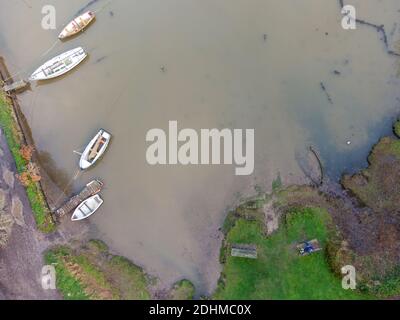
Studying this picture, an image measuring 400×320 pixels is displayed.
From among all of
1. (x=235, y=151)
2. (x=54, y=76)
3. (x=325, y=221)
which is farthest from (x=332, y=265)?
(x=54, y=76)

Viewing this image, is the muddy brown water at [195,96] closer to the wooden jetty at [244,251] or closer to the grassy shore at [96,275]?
the grassy shore at [96,275]

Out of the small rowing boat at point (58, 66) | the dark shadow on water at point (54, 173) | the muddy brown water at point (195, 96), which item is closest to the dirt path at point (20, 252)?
the dark shadow on water at point (54, 173)

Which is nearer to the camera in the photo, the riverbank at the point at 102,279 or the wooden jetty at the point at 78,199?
the riverbank at the point at 102,279

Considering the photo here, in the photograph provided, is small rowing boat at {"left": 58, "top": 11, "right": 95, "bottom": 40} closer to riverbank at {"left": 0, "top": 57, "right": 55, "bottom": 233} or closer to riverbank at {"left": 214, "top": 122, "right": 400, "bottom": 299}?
riverbank at {"left": 0, "top": 57, "right": 55, "bottom": 233}

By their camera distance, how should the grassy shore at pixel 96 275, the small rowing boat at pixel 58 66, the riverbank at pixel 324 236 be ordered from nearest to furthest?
the riverbank at pixel 324 236 < the grassy shore at pixel 96 275 < the small rowing boat at pixel 58 66

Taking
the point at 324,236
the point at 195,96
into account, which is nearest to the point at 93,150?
the point at 195,96
